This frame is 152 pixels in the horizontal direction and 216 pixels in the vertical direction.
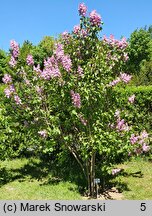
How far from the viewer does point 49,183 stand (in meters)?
8.85

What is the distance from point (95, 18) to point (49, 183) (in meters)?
4.00

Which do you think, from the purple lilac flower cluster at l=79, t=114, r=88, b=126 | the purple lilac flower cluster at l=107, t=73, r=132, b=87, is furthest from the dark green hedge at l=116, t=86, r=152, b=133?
the purple lilac flower cluster at l=79, t=114, r=88, b=126

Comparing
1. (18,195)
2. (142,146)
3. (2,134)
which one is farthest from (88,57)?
(18,195)

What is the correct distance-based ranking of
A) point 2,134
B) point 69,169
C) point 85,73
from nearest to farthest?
point 85,73 → point 2,134 → point 69,169

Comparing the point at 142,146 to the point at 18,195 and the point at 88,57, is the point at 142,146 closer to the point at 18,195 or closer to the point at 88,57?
the point at 88,57

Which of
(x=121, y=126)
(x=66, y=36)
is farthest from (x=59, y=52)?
(x=121, y=126)

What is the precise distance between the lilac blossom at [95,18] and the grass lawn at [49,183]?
357 centimetres

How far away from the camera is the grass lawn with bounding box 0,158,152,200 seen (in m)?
7.97

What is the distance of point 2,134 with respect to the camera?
8719mm

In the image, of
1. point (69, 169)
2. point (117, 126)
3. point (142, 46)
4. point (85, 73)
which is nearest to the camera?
point (85, 73)

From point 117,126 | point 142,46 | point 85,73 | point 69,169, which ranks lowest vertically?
point 69,169

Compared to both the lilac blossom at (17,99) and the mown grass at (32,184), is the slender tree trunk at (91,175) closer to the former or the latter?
the mown grass at (32,184)

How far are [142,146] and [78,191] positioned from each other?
1.72 metres

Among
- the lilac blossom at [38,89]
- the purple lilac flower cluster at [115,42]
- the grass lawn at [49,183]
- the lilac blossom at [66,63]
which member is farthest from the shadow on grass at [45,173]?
the purple lilac flower cluster at [115,42]
